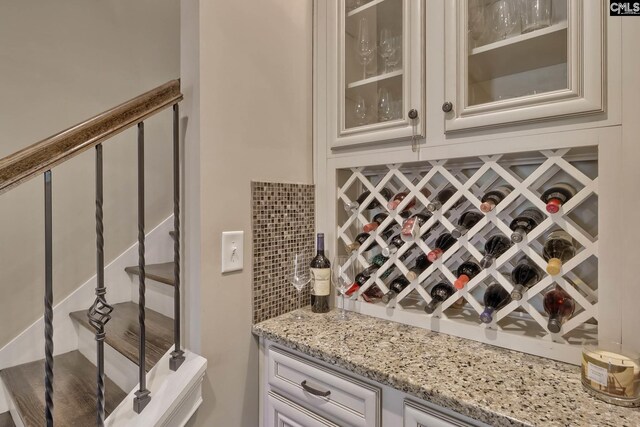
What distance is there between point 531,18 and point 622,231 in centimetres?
65

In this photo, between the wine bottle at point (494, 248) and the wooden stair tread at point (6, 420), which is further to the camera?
the wooden stair tread at point (6, 420)

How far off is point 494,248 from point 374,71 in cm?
77

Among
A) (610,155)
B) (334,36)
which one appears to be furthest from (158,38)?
(610,155)

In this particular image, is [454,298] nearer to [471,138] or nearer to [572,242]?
[572,242]

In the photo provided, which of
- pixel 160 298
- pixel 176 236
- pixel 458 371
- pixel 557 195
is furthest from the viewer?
pixel 160 298

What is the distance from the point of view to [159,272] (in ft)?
5.46

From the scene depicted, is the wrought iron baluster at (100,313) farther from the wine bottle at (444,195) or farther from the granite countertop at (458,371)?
the wine bottle at (444,195)

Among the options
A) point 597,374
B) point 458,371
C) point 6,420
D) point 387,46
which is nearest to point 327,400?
point 458,371

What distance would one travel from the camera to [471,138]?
0.98 meters

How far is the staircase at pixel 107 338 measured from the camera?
0.75 meters

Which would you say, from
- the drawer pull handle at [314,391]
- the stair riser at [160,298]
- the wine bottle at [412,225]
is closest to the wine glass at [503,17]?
the wine bottle at [412,225]

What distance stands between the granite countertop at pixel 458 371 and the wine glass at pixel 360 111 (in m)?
0.75

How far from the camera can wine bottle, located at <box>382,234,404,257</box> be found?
116 centimetres

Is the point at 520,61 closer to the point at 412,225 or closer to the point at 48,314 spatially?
A: the point at 412,225
